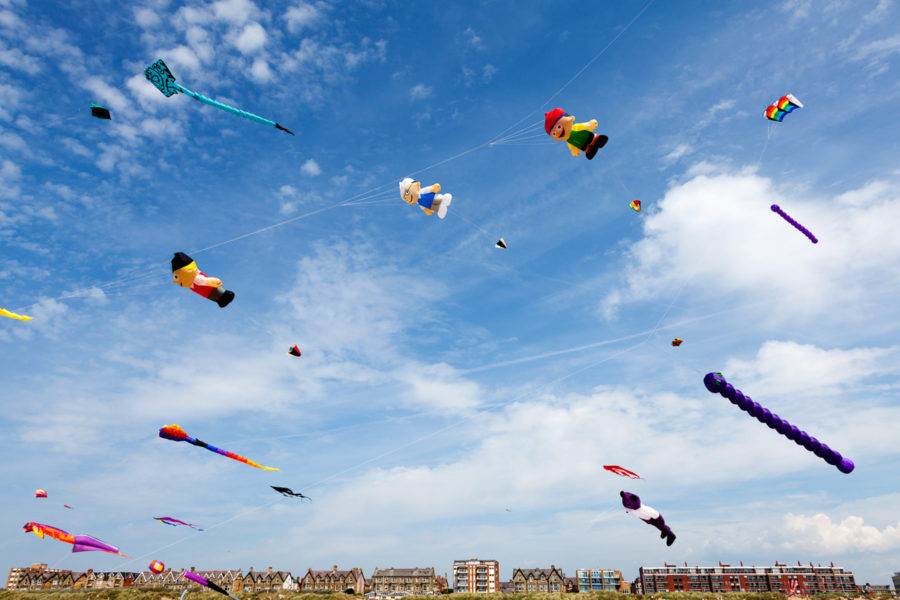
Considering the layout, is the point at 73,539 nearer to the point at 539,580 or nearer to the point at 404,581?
the point at 404,581

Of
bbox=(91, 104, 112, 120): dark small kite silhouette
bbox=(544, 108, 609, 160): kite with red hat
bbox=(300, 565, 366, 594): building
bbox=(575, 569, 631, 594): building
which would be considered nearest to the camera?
bbox=(91, 104, 112, 120): dark small kite silhouette

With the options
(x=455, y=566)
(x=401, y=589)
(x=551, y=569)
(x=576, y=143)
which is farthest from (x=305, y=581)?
(x=576, y=143)

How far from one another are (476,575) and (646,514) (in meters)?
98.9

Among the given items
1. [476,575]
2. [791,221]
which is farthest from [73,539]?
[476,575]

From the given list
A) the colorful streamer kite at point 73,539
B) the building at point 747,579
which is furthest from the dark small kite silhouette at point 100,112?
the building at point 747,579

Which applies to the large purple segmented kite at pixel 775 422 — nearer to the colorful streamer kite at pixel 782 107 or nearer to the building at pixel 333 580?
the colorful streamer kite at pixel 782 107

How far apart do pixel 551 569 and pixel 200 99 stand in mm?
115005

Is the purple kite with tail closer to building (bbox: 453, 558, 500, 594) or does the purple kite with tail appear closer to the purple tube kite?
the purple tube kite

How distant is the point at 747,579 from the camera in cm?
10125

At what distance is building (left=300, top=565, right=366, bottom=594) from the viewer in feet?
315

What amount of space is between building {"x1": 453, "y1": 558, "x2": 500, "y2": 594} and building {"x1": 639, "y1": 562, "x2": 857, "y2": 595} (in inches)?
1315

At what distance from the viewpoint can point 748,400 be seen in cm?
1775

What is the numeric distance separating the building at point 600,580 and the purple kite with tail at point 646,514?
374 ft

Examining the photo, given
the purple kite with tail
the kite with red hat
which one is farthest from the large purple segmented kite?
the kite with red hat
